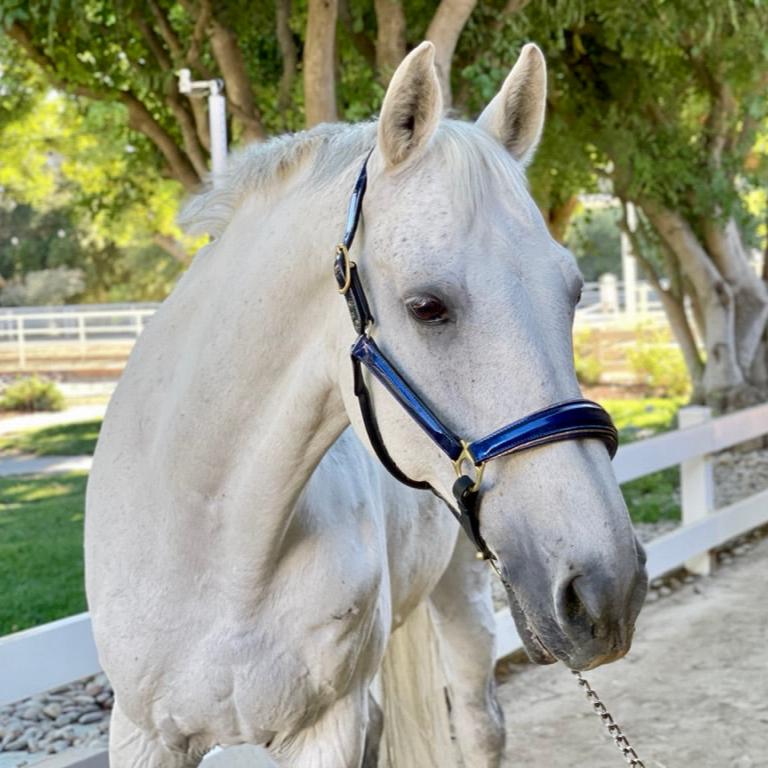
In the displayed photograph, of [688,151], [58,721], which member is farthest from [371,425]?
[688,151]

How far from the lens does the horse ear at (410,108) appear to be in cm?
172

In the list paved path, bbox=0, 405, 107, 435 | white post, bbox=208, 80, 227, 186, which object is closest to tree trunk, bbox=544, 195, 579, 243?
paved path, bbox=0, 405, 107, 435

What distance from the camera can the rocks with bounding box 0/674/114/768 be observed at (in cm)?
394

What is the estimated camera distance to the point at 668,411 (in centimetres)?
1284

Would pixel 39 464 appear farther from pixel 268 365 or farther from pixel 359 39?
pixel 268 365

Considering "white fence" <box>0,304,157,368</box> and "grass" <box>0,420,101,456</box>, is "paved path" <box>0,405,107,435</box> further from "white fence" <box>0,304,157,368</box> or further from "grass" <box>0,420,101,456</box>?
"white fence" <box>0,304,157,368</box>

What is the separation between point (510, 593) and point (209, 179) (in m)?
1.10

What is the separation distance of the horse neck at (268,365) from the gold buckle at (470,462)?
332 mm

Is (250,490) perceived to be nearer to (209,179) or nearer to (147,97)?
(209,179)

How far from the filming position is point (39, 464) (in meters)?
6.80

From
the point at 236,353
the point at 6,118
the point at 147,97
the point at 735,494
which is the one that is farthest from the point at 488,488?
the point at 6,118

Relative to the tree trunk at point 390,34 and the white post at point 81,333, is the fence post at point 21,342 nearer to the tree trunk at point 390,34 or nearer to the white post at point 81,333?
the white post at point 81,333

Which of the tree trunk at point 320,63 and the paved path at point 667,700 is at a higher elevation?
the tree trunk at point 320,63

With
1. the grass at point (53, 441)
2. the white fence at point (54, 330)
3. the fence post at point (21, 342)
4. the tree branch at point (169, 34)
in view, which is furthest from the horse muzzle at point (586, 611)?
the fence post at point (21, 342)
